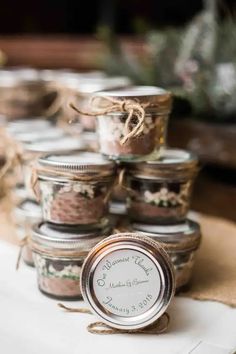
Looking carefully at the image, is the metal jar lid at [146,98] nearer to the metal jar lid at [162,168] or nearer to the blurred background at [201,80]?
the metal jar lid at [162,168]

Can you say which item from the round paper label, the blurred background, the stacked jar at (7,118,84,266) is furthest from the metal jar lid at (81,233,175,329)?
the blurred background

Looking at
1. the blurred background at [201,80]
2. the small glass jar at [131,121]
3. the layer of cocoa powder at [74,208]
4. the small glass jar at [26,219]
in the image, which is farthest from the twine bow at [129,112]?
the blurred background at [201,80]

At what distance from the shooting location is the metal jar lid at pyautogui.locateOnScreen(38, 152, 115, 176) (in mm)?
952

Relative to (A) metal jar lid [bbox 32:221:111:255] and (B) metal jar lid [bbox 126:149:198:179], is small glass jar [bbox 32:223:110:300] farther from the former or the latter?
(B) metal jar lid [bbox 126:149:198:179]

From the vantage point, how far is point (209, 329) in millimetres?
879

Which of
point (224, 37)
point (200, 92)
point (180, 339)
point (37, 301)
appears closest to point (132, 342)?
point (180, 339)

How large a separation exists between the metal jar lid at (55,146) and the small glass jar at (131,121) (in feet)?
0.29

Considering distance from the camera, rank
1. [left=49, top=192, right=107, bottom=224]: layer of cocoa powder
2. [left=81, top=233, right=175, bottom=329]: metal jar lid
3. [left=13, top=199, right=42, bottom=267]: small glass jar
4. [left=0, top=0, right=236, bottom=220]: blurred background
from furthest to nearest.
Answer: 1. [left=0, top=0, right=236, bottom=220]: blurred background
2. [left=13, top=199, right=42, bottom=267]: small glass jar
3. [left=49, top=192, right=107, bottom=224]: layer of cocoa powder
4. [left=81, top=233, right=175, bottom=329]: metal jar lid

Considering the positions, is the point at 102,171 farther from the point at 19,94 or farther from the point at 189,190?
the point at 19,94

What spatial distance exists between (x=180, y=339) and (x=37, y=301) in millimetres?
229

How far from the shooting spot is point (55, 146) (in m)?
1.14

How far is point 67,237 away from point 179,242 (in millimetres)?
168

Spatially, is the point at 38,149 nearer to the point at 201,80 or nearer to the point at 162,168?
the point at 162,168

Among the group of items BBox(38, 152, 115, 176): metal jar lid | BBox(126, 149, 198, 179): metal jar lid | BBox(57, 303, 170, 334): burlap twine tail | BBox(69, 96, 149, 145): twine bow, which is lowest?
BBox(57, 303, 170, 334): burlap twine tail
